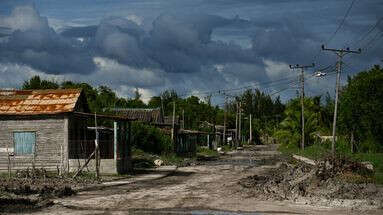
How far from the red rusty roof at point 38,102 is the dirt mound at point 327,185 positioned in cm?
1146

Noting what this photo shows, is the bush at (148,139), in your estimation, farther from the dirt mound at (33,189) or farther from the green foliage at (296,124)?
the green foliage at (296,124)

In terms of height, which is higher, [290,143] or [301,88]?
[301,88]

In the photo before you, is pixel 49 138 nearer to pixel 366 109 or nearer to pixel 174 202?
pixel 174 202

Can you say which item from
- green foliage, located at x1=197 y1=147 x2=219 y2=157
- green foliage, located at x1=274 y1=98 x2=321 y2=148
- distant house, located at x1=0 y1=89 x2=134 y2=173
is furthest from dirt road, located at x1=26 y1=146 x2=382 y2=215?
green foliage, located at x1=274 y1=98 x2=321 y2=148

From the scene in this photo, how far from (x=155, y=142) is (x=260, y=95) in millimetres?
125058

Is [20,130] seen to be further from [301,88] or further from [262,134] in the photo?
[262,134]

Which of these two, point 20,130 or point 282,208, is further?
point 20,130

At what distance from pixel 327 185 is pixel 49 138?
54.3 feet

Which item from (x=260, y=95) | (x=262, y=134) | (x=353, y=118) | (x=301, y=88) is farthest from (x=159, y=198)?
(x=260, y=95)

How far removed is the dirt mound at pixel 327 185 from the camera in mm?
21500

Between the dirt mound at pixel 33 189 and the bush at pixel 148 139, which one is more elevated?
the bush at pixel 148 139

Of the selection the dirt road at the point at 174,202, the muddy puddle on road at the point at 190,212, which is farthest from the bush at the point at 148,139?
the muddy puddle on road at the point at 190,212

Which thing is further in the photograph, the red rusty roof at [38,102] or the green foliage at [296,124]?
the green foliage at [296,124]

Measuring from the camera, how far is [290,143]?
7906cm
